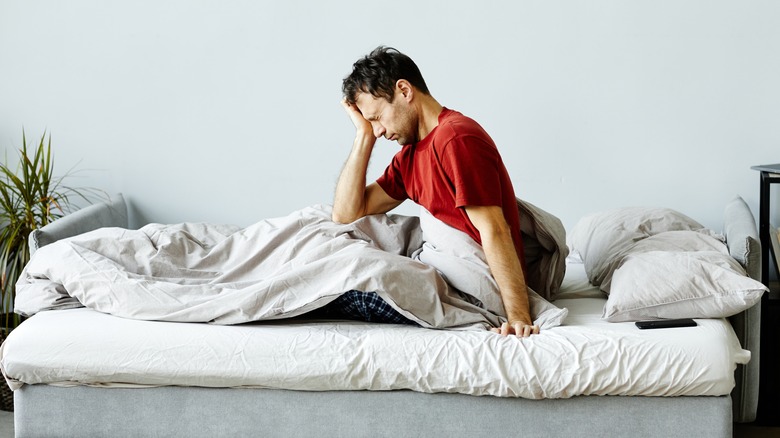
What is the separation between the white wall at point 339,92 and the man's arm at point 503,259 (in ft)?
4.05

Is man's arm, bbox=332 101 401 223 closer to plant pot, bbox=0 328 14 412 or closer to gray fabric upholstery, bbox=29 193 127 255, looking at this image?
gray fabric upholstery, bbox=29 193 127 255

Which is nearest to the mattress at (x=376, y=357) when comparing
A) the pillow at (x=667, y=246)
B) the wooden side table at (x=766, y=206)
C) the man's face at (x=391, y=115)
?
the pillow at (x=667, y=246)

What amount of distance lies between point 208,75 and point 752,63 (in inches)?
86.8

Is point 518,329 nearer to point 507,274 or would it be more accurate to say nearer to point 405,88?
point 507,274

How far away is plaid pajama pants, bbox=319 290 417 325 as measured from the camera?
2.37 m

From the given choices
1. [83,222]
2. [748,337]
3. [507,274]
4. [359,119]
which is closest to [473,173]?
[507,274]

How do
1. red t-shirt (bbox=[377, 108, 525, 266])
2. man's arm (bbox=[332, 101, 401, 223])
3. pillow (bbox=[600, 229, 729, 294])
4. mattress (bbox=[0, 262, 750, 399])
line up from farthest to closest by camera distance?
man's arm (bbox=[332, 101, 401, 223]) → pillow (bbox=[600, 229, 729, 294]) → red t-shirt (bbox=[377, 108, 525, 266]) → mattress (bbox=[0, 262, 750, 399])

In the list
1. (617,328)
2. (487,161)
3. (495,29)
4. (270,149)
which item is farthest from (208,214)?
(617,328)

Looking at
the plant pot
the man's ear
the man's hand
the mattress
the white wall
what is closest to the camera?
the mattress

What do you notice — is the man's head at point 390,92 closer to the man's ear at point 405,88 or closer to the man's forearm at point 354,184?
the man's ear at point 405,88

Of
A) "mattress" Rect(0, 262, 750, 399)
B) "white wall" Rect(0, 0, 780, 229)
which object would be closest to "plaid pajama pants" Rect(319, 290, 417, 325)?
"mattress" Rect(0, 262, 750, 399)

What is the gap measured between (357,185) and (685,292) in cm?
105

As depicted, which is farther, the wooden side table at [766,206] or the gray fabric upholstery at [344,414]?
the wooden side table at [766,206]

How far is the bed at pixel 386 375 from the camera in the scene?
7.21 feet
